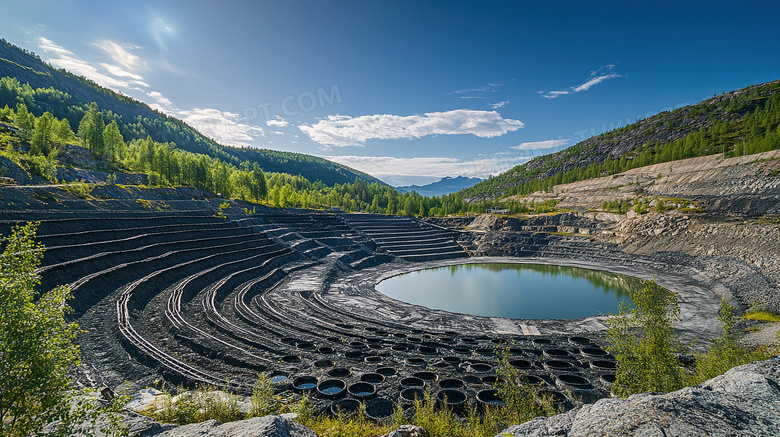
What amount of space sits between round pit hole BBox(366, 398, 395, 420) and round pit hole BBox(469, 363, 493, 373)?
19.0ft

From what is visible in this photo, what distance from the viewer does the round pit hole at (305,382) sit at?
14.9 metres

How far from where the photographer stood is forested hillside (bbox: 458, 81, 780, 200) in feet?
320

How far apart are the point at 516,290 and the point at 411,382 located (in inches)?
1202

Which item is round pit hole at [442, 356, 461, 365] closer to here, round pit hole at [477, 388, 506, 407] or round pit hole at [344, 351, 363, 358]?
round pit hole at [477, 388, 506, 407]

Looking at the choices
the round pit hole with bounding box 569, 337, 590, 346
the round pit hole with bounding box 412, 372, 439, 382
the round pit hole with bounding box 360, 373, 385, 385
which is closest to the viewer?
the round pit hole with bounding box 360, 373, 385, 385

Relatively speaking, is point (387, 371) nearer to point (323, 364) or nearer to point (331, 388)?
point (331, 388)

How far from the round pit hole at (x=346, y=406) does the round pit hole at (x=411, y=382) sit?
260 centimetres

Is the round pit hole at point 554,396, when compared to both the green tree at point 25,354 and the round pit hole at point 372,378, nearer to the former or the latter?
the round pit hole at point 372,378

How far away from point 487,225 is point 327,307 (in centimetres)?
5799

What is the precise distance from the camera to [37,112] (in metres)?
124

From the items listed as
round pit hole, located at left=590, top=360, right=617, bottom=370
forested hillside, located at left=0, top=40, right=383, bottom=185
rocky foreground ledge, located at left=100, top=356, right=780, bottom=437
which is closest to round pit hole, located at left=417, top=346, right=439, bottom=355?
round pit hole, located at left=590, top=360, right=617, bottom=370

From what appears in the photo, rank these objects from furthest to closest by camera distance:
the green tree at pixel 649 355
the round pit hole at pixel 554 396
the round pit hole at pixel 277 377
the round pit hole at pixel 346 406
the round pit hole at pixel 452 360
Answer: the round pit hole at pixel 452 360, the round pit hole at pixel 277 377, the round pit hole at pixel 554 396, the round pit hole at pixel 346 406, the green tree at pixel 649 355

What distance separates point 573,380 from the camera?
16234mm

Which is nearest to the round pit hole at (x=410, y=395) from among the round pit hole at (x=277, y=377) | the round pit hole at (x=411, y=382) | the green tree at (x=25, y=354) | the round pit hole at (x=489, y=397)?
the round pit hole at (x=411, y=382)
